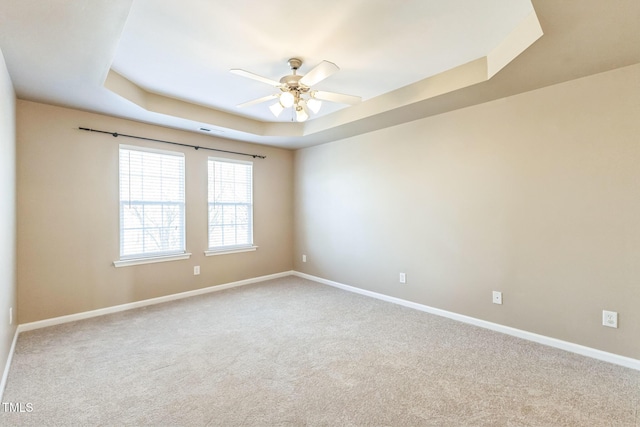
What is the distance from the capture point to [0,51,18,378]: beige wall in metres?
2.19

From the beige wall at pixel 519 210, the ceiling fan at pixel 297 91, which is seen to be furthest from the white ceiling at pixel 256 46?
the beige wall at pixel 519 210

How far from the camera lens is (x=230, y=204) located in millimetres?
4816

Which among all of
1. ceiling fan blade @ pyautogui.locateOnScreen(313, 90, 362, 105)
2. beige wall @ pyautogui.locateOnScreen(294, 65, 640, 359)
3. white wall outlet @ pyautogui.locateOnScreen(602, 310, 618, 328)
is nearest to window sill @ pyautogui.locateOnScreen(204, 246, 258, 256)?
beige wall @ pyautogui.locateOnScreen(294, 65, 640, 359)

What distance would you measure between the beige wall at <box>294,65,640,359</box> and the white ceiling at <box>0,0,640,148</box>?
33cm

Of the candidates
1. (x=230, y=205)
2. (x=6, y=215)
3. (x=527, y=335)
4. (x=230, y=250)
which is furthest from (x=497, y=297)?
(x=6, y=215)

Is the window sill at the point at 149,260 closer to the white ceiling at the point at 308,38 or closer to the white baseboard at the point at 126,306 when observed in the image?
the white baseboard at the point at 126,306

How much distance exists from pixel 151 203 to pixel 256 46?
2650 mm

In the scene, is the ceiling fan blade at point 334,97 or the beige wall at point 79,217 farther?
the beige wall at point 79,217

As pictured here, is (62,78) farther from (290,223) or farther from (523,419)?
(523,419)

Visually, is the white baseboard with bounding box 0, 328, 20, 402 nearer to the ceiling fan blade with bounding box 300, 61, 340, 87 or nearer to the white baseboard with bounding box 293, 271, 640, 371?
the ceiling fan blade with bounding box 300, 61, 340, 87

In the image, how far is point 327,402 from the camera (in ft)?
6.31

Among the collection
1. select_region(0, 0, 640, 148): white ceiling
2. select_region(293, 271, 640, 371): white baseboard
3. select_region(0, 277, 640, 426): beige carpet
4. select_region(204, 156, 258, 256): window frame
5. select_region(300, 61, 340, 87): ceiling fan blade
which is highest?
select_region(0, 0, 640, 148): white ceiling

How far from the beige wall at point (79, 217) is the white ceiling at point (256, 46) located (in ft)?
1.12

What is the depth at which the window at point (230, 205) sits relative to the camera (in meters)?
4.62
